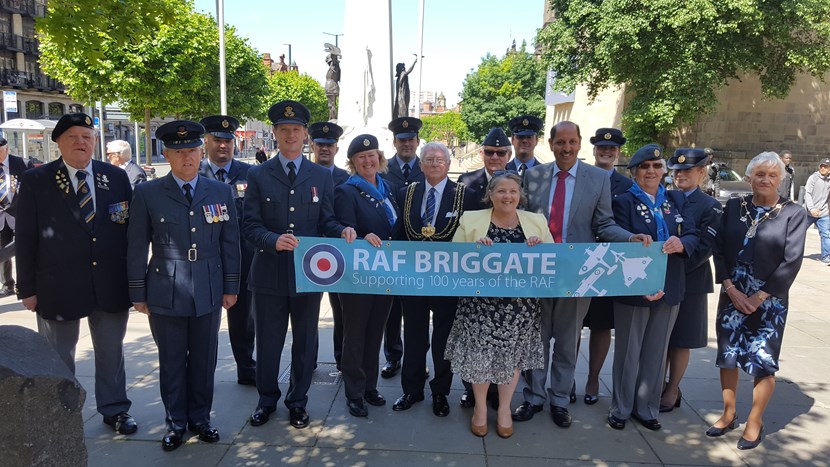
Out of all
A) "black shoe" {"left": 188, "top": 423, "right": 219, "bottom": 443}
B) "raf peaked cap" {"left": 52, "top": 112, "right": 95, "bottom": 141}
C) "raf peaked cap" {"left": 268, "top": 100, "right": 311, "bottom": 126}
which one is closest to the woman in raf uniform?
"raf peaked cap" {"left": 268, "top": 100, "right": 311, "bottom": 126}

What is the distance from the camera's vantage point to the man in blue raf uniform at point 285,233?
423cm

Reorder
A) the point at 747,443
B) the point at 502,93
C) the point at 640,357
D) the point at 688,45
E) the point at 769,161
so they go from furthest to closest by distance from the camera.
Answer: the point at 502,93
the point at 688,45
the point at 640,357
the point at 747,443
the point at 769,161

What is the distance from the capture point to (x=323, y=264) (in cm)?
418

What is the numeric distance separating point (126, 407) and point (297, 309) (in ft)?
4.59

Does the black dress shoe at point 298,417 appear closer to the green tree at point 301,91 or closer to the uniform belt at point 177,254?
the uniform belt at point 177,254

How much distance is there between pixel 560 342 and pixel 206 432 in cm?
266

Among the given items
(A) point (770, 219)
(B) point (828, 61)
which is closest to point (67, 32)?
(A) point (770, 219)

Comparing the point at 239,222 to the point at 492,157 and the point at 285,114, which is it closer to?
the point at 285,114

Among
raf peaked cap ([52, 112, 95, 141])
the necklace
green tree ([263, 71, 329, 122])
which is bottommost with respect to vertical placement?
the necklace

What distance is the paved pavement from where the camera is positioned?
3.83 meters

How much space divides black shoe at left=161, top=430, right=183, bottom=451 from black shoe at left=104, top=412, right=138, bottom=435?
326 millimetres

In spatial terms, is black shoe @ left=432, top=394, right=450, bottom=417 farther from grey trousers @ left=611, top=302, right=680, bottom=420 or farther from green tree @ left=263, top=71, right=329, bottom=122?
green tree @ left=263, top=71, right=329, bottom=122

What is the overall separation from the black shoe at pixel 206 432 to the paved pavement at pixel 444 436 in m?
0.05

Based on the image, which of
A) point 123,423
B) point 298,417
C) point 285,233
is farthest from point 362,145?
point 123,423
